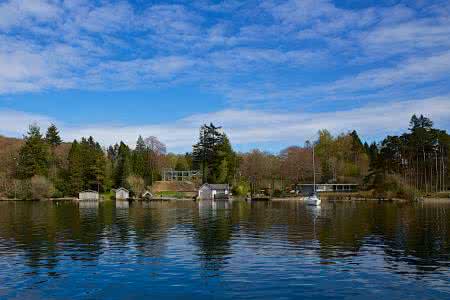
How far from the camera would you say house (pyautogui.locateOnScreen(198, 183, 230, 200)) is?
124 m

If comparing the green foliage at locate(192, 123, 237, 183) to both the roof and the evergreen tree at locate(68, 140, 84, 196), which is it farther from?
the evergreen tree at locate(68, 140, 84, 196)

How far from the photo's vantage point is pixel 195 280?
2233cm

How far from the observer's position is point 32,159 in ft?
441

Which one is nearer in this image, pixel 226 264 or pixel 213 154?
pixel 226 264

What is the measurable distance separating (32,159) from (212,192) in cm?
5380

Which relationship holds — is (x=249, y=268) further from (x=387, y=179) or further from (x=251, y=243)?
(x=387, y=179)

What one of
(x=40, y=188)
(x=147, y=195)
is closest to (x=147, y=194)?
(x=147, y=195)

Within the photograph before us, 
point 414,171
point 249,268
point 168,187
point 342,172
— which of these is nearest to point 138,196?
point 168,187

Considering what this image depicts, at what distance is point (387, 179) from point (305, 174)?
3518 centimetres

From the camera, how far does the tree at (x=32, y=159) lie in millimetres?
133875

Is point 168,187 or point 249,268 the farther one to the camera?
point 168,187

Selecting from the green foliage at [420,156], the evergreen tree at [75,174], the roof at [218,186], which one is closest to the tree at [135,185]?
the evergreen tree at [75,174]

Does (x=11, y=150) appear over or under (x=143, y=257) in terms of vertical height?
over

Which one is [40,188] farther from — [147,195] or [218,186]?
[218,186]
